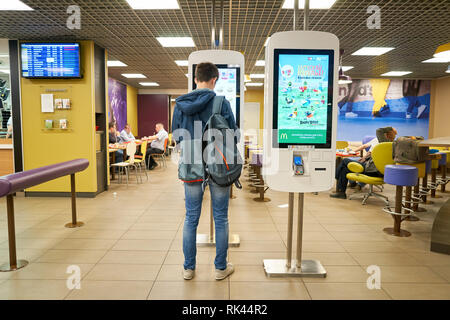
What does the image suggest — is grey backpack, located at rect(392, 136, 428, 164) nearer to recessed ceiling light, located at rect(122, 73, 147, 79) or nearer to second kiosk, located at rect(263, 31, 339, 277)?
second kiosk, located at rect(263, 31, 339, 277)

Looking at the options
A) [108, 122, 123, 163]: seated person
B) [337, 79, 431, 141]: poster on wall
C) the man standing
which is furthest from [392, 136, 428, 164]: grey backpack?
[337, 79, 431, 141]: poster on wall

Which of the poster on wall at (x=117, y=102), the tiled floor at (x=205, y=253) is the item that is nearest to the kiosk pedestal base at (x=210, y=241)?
the tiled floor at (x=205, y=253)

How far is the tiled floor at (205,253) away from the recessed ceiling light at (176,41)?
3.14 m

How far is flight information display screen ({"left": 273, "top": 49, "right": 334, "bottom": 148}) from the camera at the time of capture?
103 inches

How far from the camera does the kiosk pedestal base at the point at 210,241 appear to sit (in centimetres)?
358

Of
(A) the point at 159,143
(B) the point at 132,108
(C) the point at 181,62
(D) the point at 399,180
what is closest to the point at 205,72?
(D) the point at 399,180

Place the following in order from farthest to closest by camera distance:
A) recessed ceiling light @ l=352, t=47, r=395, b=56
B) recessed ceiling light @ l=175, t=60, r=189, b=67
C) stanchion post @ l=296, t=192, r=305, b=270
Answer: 1. recessed ceiling light @ l=175, t=60, r=189, b=67
2. recessed ceiling light @ l=352, t=47, r=395, b=56
3. stanchion post @ l=296, t=192, r=305, b=270

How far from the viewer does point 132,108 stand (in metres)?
14.5

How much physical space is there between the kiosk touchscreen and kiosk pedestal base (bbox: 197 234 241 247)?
46.6 inches

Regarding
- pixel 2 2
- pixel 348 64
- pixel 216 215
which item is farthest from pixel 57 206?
pixel 348 64

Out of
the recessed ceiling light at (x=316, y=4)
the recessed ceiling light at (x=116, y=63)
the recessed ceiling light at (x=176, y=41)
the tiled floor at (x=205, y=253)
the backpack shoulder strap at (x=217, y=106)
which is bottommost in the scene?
the tiled floor at (x=205, y=253)

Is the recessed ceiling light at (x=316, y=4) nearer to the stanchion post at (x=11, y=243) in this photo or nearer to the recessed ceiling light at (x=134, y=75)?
the stanchion post at (x=11, y=243)

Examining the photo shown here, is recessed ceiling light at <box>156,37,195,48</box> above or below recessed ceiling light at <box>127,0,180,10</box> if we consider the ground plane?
above

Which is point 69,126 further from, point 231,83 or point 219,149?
point 219,149
